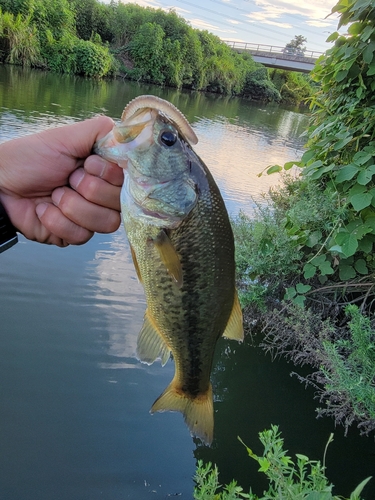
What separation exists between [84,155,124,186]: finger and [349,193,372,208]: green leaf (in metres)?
1.76

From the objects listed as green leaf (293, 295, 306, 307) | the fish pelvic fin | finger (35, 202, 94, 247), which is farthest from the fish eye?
green leaf (293, 295, 306, 307)

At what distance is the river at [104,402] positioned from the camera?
10.8ft

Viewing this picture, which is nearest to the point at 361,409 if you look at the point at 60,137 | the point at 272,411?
the point at 272,411

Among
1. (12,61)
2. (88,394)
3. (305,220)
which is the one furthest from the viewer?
(12,61)

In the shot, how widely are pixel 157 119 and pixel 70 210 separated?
2.85ft

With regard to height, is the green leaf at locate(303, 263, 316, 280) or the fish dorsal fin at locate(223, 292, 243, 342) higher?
the fish dorsal fin at locate(223, 292, 243, 342)

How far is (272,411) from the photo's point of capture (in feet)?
13.5

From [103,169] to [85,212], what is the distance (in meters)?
0.28

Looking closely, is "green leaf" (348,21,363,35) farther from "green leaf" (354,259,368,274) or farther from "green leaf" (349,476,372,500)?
"green leaf" (349,476,372,500)

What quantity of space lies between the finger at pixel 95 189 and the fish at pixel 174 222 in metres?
0.23

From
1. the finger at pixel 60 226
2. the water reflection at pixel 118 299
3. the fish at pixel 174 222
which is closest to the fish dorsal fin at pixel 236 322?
the fish at pixel 174 222

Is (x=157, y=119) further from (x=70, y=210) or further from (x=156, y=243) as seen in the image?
(x=70, y=210)

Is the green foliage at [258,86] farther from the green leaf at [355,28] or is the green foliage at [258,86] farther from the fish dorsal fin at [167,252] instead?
the fish dorsal fin at [167,252]

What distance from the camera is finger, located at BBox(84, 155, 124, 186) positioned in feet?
6.54
